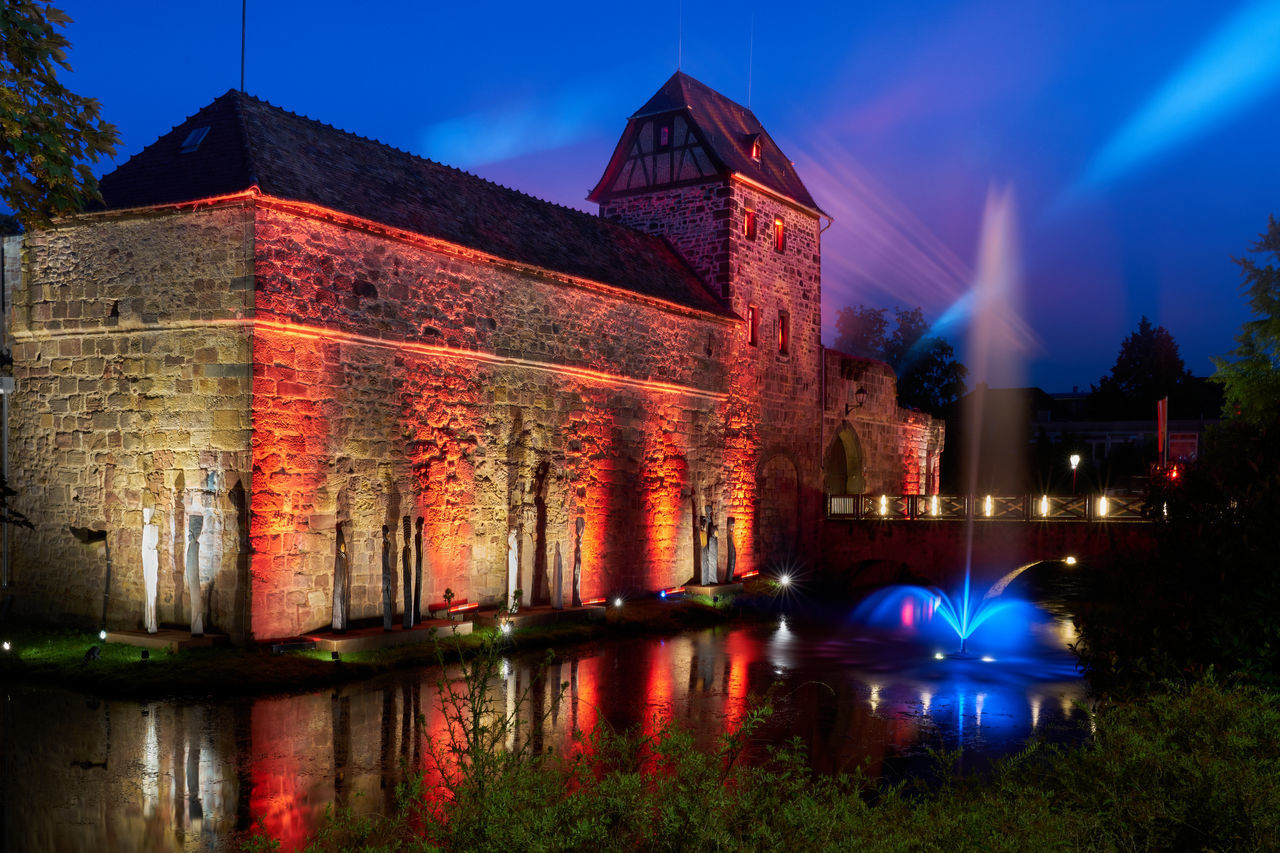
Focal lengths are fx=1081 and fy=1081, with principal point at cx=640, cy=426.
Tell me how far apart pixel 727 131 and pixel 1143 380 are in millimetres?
57304

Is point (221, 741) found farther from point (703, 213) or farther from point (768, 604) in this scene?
point (703, 213)

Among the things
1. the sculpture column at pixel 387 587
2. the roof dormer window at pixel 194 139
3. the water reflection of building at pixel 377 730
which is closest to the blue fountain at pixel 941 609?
the water reflection of building at pixel 377 730

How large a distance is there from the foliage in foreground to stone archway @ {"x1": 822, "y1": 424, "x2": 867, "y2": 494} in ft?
80.0

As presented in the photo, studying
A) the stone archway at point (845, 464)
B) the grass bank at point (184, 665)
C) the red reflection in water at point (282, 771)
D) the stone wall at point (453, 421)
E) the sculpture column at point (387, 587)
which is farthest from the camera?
the stone archway at point (845, 464)

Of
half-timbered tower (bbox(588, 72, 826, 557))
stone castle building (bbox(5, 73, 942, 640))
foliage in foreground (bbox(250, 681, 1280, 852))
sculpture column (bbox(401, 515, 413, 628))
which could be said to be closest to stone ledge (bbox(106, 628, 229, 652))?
stone castle building (bbox(5, 73, 942, 640))

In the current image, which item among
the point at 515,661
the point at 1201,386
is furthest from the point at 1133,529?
the point at 1201,386

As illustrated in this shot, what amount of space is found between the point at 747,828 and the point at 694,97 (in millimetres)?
25955

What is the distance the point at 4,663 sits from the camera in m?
13.7

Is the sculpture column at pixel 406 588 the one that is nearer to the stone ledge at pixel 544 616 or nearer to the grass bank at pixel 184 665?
the grass bank at pixel 184 665

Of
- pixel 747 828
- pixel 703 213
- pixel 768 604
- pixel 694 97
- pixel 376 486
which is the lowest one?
pixel 768 604

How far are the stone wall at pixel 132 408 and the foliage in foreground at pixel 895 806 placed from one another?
31.1 feet

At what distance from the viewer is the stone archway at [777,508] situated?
2794cm

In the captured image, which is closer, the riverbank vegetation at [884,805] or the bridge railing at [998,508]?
the riverbank vegetation at [884,805]

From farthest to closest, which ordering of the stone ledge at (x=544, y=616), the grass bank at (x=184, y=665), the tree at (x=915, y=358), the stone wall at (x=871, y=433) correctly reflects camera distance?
the tree at (x=915, y=358) → the stone wall at (x=871, y=433) → the stone ledge at (x=544, y=616) → the grass bank at (x=184, y=665)
